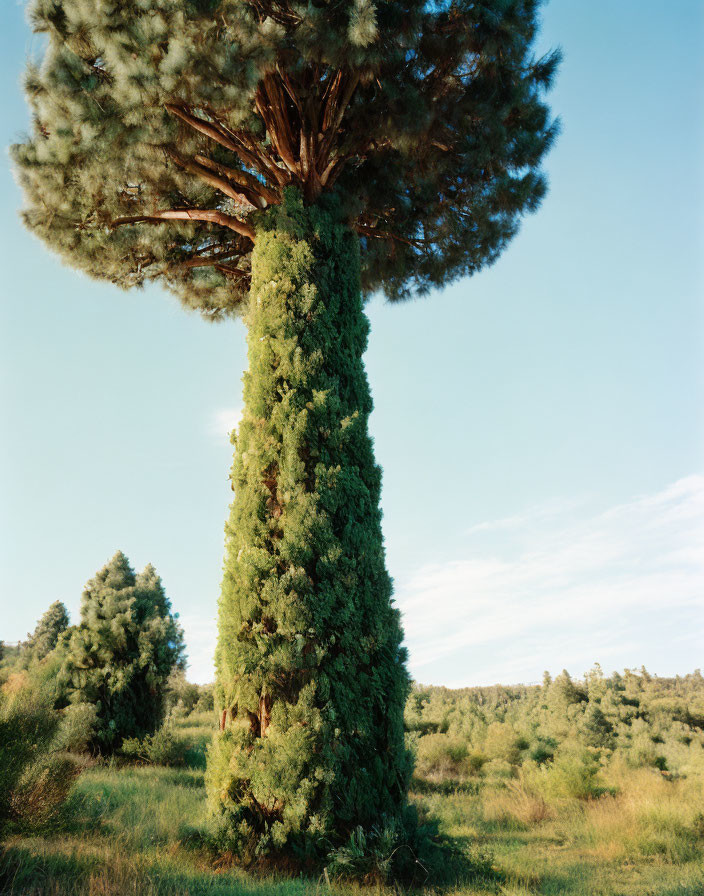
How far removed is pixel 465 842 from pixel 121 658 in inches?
293

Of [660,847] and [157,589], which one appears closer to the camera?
[660,847]

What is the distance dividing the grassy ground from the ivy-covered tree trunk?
1.95 feet

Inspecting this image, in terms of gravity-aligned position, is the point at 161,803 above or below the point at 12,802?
below

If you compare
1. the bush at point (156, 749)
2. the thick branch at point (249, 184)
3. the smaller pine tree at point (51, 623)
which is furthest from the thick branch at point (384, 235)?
the smaller pine tree at point (51, 623)

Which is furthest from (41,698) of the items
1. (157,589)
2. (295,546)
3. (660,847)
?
(157,589)

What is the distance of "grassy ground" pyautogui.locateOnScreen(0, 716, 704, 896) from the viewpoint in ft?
11.6

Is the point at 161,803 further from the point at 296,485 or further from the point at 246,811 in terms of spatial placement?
the point at 296,485

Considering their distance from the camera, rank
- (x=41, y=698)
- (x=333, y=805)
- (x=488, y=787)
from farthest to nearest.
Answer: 1. (x=488, y=787)
2. (x=333, y=805)
3. (x=41, y=698)

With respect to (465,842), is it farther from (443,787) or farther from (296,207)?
(296,207)

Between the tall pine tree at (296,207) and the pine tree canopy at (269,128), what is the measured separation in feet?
0.08

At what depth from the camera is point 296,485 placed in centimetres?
535

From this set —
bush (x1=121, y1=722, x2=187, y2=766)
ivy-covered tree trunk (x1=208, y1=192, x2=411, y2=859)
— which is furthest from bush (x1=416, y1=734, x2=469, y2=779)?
ivy-covered tree trunk (x1=208, y1=192, x2=411, y2=859)

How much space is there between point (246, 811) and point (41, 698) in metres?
1.89

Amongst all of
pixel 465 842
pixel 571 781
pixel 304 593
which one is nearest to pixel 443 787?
pixel 571 781
